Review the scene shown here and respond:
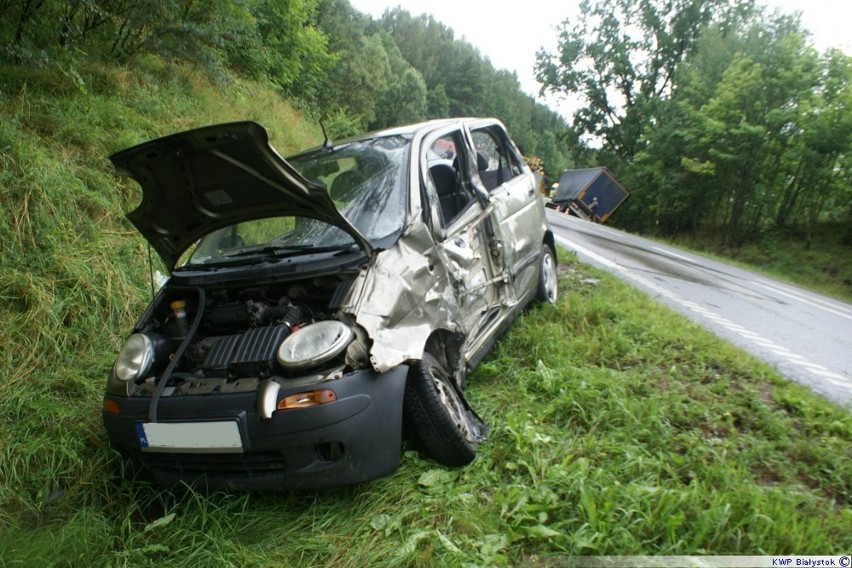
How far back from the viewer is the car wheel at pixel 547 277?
431 centimetres

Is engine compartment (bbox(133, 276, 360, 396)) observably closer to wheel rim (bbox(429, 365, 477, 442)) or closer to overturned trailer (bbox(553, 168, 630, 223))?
wheel rim (bbox(429, 365, 477, 442))

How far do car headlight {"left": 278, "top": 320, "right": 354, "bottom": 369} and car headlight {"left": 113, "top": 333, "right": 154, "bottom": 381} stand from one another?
73cm

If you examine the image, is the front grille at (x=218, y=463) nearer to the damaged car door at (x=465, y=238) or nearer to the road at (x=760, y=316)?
the damaged car door at (x=465, y=238)

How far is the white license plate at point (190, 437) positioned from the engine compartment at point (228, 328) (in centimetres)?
13

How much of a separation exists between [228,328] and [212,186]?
71 cm

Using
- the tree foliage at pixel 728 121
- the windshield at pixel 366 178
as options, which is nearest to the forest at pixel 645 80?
the tree foliage at pixel 728 121

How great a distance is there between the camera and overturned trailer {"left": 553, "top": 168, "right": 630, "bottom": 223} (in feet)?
74.8

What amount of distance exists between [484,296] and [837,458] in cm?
190

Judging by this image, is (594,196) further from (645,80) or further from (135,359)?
(135,359)

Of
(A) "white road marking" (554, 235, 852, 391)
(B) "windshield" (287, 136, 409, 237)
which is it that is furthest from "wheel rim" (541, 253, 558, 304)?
(B) "windshield" (287, 136, 409, 237)

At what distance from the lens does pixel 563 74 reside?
119 feet

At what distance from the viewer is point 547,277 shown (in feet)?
14.7

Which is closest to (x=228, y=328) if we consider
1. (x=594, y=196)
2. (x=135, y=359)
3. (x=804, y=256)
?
(x=135, y=359)

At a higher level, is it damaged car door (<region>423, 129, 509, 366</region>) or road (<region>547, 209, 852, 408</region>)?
damaged car door (<region>423, 129, 509, 366</region>)
